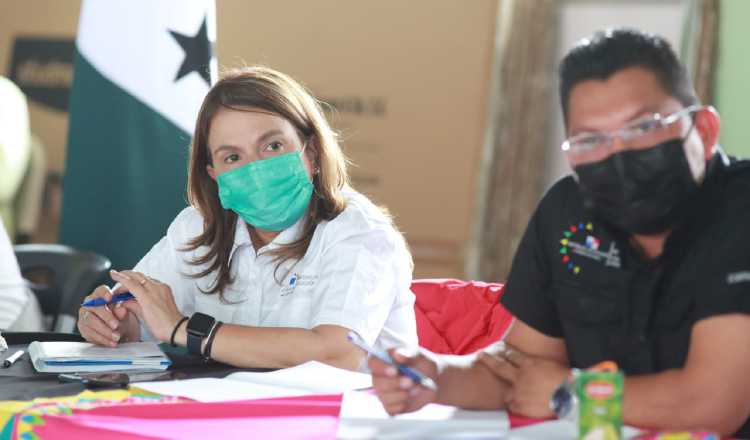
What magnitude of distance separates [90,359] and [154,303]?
0.71 ft

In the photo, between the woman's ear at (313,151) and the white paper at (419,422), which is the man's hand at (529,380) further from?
the woman's ear at (313,151)

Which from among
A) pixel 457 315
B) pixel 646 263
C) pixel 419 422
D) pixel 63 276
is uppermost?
pixel 646 263

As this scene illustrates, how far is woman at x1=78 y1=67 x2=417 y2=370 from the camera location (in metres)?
2.14

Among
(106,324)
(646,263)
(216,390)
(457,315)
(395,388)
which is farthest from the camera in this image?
(457,315)

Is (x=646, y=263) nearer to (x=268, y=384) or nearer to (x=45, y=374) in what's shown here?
(x=268, y=384)

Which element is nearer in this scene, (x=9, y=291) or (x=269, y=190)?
(x=269, y=190)

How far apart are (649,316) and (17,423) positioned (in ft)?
3.32

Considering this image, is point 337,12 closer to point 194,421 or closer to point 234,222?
point 234,222

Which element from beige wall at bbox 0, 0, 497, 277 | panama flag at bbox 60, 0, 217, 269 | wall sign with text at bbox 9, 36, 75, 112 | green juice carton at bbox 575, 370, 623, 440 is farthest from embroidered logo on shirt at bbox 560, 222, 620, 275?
wall sign with text at bbox 9, 36, 75, 112

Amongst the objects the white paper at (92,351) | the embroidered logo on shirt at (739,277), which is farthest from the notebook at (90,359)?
the embroidered logo on shirt at (739,277)

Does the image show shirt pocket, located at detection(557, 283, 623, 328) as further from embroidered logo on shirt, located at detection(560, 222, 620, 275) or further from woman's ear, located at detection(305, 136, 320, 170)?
woman's ear, located at detection(305, 136, 320, 170)

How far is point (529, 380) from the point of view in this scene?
1658mm

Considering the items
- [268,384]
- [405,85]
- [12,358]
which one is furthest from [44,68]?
[268,384]

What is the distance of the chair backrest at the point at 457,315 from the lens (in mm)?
2559
